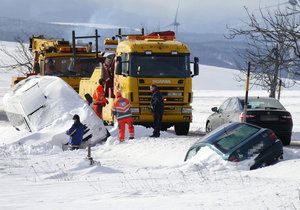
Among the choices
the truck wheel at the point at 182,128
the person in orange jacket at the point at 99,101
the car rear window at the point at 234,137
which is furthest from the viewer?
the truck wheel at the point at 182,128

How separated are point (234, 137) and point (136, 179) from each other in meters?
2.66

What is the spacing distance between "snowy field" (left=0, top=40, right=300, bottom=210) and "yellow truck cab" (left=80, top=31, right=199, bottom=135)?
302 cm

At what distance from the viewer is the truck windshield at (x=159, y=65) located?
70.5ft

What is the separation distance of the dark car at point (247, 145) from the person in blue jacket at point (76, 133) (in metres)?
4.79

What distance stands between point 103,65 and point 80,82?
314cm

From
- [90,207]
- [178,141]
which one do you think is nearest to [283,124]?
[178,141]

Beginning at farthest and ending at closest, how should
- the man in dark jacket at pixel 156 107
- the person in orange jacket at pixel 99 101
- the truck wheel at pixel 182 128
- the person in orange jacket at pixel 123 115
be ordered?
1. the truck wheel at pixel 182 128
2. the person in orange jacket at pixel 99 101
3. the man in dark jacket at pixel 156 107
4. the person in orange jacket at pixel 123 115

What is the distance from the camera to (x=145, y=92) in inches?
849

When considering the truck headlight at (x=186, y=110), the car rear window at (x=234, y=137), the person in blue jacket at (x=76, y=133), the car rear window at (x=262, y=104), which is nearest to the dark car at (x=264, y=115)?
the car rear window at (x=262, y=104)

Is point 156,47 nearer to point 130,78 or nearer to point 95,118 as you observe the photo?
point 130,78

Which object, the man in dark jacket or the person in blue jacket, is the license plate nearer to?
the man in dark jacket

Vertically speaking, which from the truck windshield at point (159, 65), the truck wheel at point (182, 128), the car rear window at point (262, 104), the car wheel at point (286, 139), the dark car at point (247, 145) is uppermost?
the truck windshield at point (159, 65)

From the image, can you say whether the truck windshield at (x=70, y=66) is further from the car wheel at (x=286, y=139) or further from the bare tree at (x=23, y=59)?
the car wheel at (x=286, y=139)

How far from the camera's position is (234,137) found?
45.3 feet
